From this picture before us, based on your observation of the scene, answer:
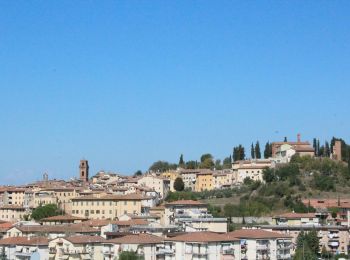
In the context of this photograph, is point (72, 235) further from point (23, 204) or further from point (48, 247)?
point (23, 204)

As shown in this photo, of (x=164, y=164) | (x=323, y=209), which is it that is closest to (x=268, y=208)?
(x=323, y=209)

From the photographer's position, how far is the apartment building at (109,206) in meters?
66.9

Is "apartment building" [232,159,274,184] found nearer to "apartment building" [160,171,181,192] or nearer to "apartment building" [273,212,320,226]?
"apartment building" [160,171,181,192]

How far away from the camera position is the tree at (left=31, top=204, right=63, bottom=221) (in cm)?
6612

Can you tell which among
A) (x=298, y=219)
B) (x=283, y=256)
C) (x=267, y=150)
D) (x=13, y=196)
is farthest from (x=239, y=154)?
(x=283, y=256)

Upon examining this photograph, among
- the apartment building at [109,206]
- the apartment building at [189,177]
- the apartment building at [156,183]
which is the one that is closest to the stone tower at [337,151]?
the apartment building at [189,177]

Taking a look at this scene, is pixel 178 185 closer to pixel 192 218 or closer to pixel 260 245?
pixel 192 218

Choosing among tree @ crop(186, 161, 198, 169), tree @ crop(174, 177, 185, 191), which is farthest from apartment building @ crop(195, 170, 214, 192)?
tree @ crop(186, 161, 198, 169)

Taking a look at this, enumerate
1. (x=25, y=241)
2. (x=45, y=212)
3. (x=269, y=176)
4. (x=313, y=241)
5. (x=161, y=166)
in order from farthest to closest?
(x=161, y=166), (x=269, y=176), (x=45, y=212), (x=313, y=241), (x=25, y=241)

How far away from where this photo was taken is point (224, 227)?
49375 millimetres

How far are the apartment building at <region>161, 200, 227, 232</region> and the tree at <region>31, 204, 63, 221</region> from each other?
11.6 m

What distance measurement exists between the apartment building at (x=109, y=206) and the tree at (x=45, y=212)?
2084 millimetres

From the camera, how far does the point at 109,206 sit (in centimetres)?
6725

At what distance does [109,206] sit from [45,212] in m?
5.64
